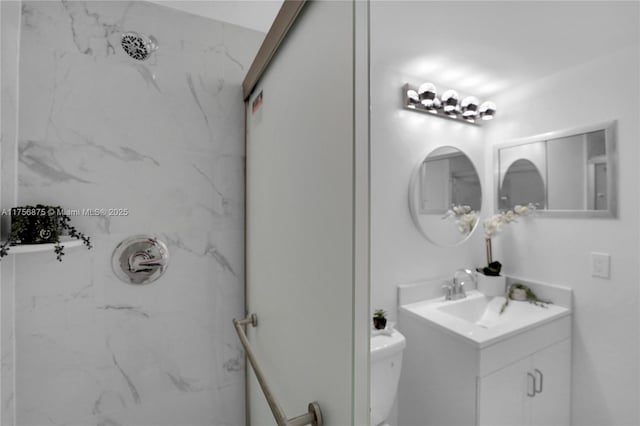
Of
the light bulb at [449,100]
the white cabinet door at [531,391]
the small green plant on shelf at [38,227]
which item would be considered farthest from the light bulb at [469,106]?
the small green plant on shelf at [38,227]

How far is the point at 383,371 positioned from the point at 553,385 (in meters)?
1.02

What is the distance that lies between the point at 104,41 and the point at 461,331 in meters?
1.79

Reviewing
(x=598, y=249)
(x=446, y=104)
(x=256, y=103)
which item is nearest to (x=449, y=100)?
(x=446, y=104)

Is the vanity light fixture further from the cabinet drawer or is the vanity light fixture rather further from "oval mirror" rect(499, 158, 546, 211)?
the cabinet drawer

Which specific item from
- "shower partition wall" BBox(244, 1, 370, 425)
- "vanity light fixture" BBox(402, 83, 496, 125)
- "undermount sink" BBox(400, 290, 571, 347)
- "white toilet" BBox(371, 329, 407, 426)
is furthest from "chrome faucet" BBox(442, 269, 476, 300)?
"shower partition wall" BBox(244, 1, 370, 425)

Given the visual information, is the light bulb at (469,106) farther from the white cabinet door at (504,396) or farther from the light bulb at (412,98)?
the white cabinet door at (504,396)

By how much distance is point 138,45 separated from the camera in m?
1.00

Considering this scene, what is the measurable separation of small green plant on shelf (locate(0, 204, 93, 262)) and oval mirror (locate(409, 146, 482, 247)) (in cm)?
152

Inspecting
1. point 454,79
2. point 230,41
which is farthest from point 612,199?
point 230,41

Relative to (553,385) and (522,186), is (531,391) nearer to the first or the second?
(553,385)

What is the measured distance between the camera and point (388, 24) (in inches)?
48.5

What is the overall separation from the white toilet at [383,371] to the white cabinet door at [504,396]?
35 centimetres

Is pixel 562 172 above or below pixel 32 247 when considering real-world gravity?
above

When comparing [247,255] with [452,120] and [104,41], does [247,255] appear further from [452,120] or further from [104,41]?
[452,120]
